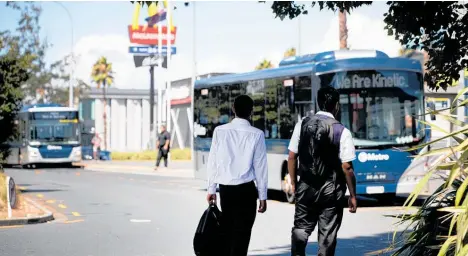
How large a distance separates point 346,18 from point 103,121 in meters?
67.9

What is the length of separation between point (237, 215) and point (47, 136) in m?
38.3

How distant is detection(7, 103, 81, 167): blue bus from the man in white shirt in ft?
122

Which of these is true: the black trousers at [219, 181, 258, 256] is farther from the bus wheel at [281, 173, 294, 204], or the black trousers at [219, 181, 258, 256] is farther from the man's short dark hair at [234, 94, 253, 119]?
the bus wheel at [281, 173, 294, 204]

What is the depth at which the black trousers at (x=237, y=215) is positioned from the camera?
8633mm

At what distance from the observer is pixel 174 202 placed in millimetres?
21844

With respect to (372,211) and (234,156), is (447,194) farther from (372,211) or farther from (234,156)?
(372,211)

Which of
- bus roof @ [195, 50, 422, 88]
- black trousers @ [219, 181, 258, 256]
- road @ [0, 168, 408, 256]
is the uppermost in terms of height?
bus roof @ [195, 50, 422, 88]

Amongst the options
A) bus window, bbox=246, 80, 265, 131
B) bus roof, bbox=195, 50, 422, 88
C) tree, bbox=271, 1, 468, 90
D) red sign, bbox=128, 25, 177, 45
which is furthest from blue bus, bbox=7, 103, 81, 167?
tree, bbox=271, 1, 468, 90

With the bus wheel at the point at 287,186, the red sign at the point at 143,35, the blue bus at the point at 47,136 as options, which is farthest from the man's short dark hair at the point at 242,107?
the red sign at the point at 143,35

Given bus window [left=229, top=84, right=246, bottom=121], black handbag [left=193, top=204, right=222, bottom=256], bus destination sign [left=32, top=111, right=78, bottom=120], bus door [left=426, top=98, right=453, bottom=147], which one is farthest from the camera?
bus destination sign [left=32, top=111, right=78, bottom=120]

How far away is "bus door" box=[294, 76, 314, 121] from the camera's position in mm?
20297

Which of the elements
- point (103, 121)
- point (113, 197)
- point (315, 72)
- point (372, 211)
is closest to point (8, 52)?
point (113, 197)

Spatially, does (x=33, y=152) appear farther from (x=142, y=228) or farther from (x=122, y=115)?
(x=122, y=115)

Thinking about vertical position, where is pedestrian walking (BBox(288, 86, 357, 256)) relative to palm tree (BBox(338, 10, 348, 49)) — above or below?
below
